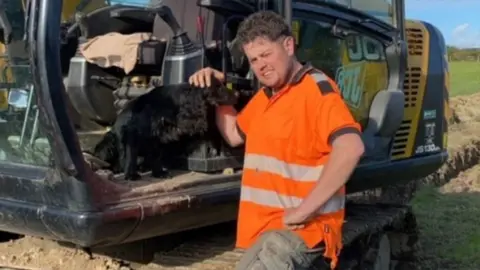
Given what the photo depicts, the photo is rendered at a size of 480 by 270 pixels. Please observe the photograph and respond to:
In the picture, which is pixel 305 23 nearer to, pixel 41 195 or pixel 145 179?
pixel 145 179

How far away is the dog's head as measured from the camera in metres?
4.38

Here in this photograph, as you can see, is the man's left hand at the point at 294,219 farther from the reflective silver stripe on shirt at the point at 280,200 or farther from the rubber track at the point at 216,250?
the rubber track at the point at 216,250

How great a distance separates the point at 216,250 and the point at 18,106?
4.62 feet

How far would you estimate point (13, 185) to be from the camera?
13.2 feet

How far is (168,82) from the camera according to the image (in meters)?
4.56

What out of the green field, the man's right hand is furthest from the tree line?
the man's right hand

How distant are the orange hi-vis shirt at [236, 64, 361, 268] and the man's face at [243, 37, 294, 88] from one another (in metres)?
0.07

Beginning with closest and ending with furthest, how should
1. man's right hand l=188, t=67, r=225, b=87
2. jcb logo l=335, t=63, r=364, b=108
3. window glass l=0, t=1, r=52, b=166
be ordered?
window glass l=0, t=1, r=52, b=166
man's right hand l=188, t=67, r=225, b=87
jcb logo l=335, t=63, r=364, b=108

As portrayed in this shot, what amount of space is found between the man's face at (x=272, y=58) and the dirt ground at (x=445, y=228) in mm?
1325

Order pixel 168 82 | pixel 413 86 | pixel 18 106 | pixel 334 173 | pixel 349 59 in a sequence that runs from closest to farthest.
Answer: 1. pixel 334 173
2. pixel 18 106
3. pixel 168 82
4. pixel 349 59
5. pixel 413 86

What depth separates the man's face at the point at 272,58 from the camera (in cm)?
373

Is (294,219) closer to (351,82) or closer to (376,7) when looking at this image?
(351,82)

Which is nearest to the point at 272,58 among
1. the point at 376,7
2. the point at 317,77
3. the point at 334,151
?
the point at 317,77

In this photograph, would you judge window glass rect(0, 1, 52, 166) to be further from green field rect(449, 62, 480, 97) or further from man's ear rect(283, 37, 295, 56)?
green field rect(449, 62, 480, 97)
